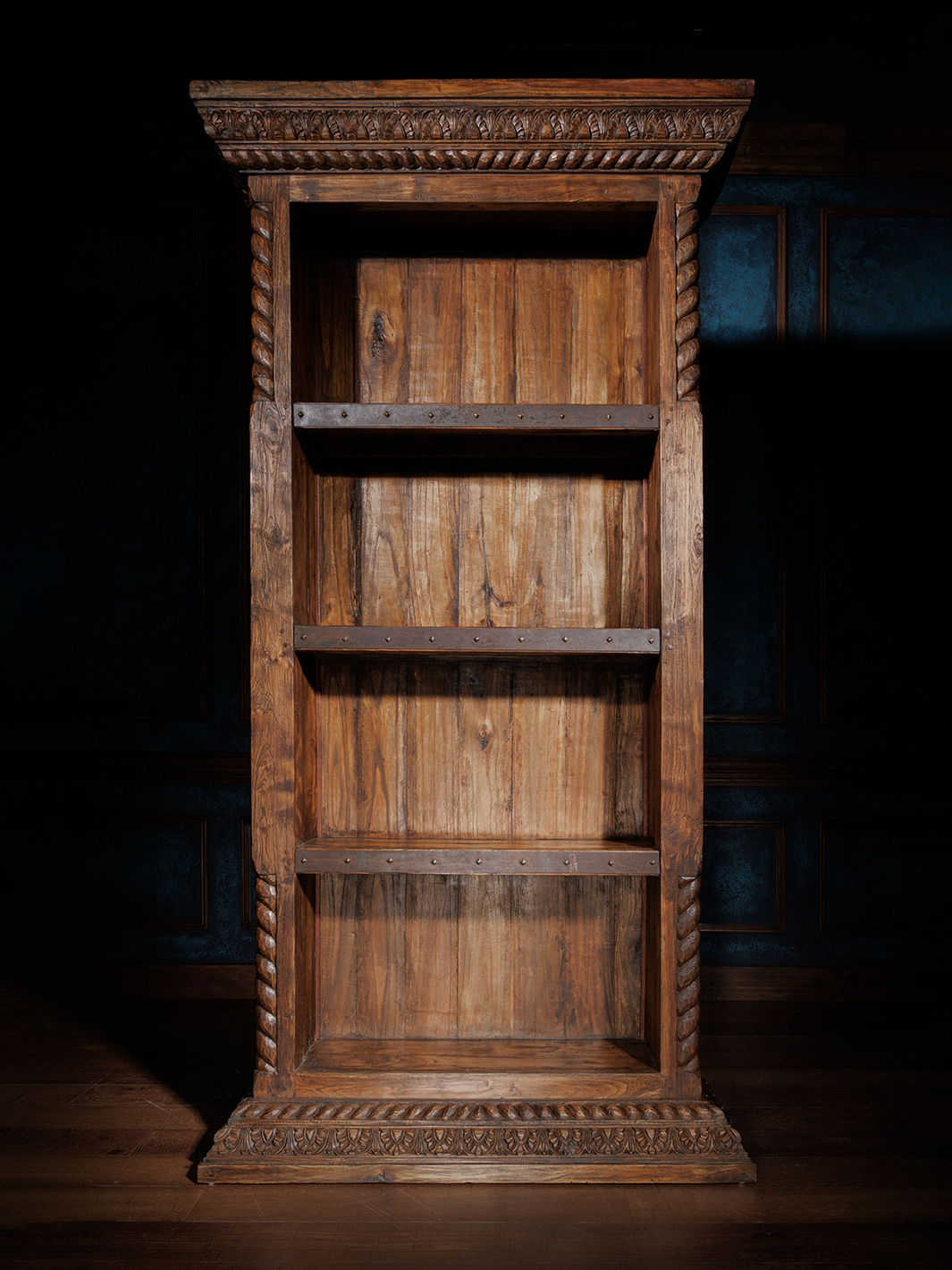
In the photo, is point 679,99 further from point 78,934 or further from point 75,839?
point 78,934

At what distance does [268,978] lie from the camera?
1.87 m

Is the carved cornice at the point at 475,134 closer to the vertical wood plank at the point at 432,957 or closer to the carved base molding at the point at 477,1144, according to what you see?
the vertical wood plank at the point at 432,957

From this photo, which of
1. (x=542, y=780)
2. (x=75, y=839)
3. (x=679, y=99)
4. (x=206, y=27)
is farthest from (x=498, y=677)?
(x=206, y=27)

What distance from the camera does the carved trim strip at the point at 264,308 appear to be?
1.85 meters

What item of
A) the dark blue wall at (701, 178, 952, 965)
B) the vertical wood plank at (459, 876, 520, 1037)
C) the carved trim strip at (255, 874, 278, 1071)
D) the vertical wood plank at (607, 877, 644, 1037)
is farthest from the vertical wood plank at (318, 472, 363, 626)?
the dark blue wall at (701, 178, 952, 965)

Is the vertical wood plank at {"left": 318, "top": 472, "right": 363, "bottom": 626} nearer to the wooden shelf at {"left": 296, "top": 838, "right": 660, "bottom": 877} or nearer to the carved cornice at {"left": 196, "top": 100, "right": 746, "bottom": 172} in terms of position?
the wooden shelf at {"left": 296, "top": 838, "right": 660, "bottom": 877}

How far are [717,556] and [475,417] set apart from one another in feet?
4.93

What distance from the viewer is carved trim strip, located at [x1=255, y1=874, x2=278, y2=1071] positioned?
186 centimetres

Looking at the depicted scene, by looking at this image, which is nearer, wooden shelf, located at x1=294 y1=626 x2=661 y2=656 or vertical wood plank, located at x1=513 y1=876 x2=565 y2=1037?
wooden shelf, located at x1=294 y1=626 x2=661 y2=656

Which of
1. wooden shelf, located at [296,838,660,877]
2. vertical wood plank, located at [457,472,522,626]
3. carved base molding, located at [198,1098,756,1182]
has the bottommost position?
carved base molding, located at [198,1098,756,1182]

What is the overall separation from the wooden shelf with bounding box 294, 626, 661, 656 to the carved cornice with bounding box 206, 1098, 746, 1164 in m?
0.96

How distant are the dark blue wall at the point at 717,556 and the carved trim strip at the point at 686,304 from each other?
127 centimetres

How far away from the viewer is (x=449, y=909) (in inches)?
84.3

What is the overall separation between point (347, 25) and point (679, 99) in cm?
178
